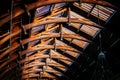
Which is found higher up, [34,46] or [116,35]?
[34,46]

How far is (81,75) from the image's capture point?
A: 25797 mm

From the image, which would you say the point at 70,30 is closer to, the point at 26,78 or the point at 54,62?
the point at 54,62

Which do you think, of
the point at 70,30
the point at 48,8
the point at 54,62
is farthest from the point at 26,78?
the point at 48,8

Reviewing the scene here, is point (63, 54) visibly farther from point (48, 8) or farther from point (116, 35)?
point (48, 8)

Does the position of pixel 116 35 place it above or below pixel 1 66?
below

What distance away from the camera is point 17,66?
2134cm

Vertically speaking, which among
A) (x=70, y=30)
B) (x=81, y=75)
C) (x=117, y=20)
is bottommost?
(x=81, y=75)

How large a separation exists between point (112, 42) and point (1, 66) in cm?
813

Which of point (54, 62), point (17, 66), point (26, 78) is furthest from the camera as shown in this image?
point (26, 78)

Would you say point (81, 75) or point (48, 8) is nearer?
point (48, 8)

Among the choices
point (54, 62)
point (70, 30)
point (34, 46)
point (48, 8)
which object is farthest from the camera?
point (54, 62)

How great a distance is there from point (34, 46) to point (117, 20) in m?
7.15

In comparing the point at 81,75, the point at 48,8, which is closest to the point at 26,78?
the point at 81,75

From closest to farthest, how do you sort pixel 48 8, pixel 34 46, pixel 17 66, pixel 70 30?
pixel 48 8 < pixel 70 30 < pixel 34 46 < pixel 17 66
